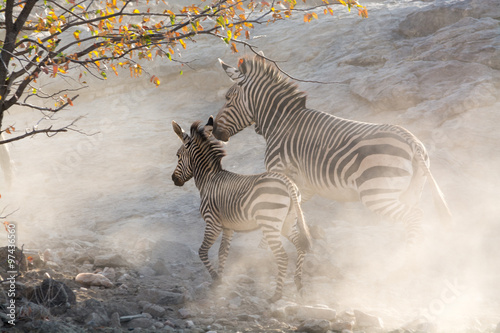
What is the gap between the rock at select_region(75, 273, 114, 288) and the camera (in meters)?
6.16

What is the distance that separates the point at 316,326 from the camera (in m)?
5.22

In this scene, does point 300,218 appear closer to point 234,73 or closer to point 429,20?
point 234,73

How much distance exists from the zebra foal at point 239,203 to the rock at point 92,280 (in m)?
1.42

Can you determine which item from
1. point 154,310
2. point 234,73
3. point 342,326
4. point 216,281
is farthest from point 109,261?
point 234,73

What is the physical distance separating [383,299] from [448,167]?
4374 mm

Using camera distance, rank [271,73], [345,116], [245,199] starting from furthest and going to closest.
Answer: [345,116] < [271,73] < [245,199]

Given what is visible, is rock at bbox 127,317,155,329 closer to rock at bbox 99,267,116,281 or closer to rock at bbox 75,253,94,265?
rock at bbox 99,267,116,281

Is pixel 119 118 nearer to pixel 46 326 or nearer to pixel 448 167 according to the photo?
pixel 448 167

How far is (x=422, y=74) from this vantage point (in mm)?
12953

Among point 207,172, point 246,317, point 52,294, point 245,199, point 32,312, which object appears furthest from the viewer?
point 207,172

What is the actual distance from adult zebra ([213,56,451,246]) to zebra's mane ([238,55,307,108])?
0.02 meters

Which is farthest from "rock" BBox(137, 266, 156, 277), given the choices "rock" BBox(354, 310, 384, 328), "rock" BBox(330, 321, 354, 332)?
"rock" BBox(354, 310, 384, 328)

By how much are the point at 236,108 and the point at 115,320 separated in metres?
4.86

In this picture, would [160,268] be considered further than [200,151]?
No
